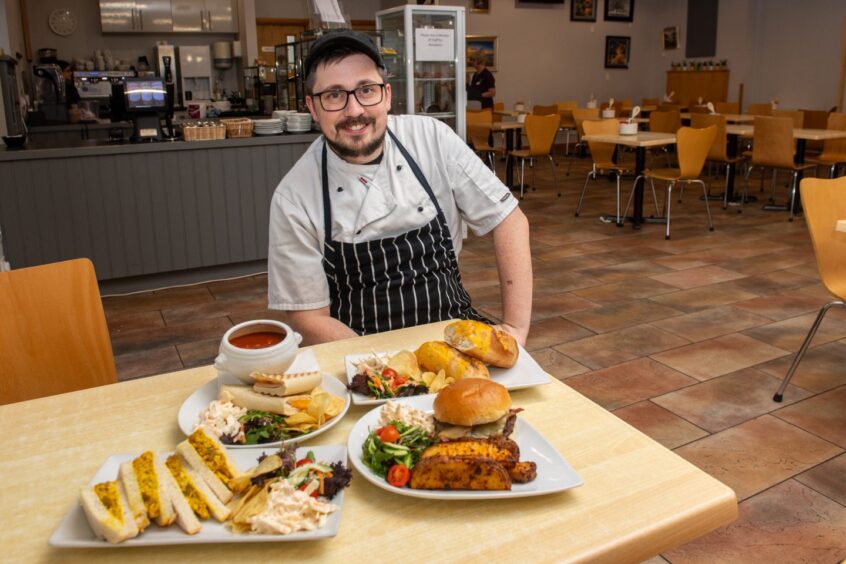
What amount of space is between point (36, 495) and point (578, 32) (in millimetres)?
14069

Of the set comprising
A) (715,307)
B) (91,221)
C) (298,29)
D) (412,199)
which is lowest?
(715,307)

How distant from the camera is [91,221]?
4609 mm

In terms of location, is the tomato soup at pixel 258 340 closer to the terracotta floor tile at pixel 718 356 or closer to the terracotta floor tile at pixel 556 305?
the terracotta floor tile at pixel 718 356

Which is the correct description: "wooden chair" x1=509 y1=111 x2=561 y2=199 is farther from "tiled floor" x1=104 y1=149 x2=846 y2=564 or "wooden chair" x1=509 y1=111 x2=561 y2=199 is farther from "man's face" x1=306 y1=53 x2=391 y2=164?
"man's face" x1=306 y1=53 x2=391 y2=164

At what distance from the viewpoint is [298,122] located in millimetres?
5164

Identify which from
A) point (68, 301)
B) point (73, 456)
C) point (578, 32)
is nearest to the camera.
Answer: point (73, 456)

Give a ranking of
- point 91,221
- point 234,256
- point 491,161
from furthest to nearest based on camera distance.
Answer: point 491,161 < point 234,256 < point 91,221

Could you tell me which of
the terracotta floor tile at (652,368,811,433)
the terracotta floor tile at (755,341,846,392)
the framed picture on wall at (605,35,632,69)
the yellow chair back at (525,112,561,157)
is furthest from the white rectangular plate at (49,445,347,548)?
the framed picture on wall at (605,35,632,69)

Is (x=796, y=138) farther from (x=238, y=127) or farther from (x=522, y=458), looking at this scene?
(x=522, y=458)

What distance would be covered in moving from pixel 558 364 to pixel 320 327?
1986 mm

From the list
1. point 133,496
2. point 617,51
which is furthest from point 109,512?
point 617,51

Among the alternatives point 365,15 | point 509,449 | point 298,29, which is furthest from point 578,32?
point 509,449

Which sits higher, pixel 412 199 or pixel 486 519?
pixel 412 199

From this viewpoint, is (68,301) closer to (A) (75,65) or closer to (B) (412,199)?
(B) (412,199)
